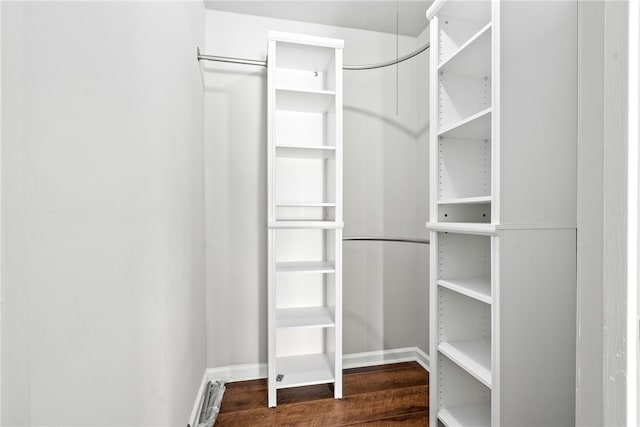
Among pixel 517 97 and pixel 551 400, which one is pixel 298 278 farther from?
pixel 517 97

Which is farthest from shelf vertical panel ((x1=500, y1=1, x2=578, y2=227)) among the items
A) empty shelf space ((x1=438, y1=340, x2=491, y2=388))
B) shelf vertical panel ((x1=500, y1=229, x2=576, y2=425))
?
empty shelf space ((x1=438, y1=340, x2=491, y2=388))

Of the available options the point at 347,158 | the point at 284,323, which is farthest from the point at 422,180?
the point at 284,323

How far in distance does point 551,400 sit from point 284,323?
1.36 m

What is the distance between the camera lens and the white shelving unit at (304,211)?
200 cm

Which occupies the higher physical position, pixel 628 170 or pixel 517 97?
pixel 517 97

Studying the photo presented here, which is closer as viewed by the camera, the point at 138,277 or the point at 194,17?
the point at 138,277

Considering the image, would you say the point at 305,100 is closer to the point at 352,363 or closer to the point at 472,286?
the point at 472,286

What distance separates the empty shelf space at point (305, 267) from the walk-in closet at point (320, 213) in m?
0.03

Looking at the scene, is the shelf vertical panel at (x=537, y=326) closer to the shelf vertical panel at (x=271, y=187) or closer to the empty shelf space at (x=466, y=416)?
the empty shelf space at (x=466, y=416)

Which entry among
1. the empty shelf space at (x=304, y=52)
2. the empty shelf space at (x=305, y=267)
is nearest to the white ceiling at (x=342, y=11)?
the empty shelf space at (x=304, y=52)

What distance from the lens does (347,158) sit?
248 cm

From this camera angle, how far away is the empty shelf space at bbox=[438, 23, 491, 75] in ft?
4.48

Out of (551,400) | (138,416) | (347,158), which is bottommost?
(551,400)

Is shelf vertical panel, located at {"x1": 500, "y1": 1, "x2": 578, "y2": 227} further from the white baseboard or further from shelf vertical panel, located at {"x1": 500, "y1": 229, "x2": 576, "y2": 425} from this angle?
the white baseboard
